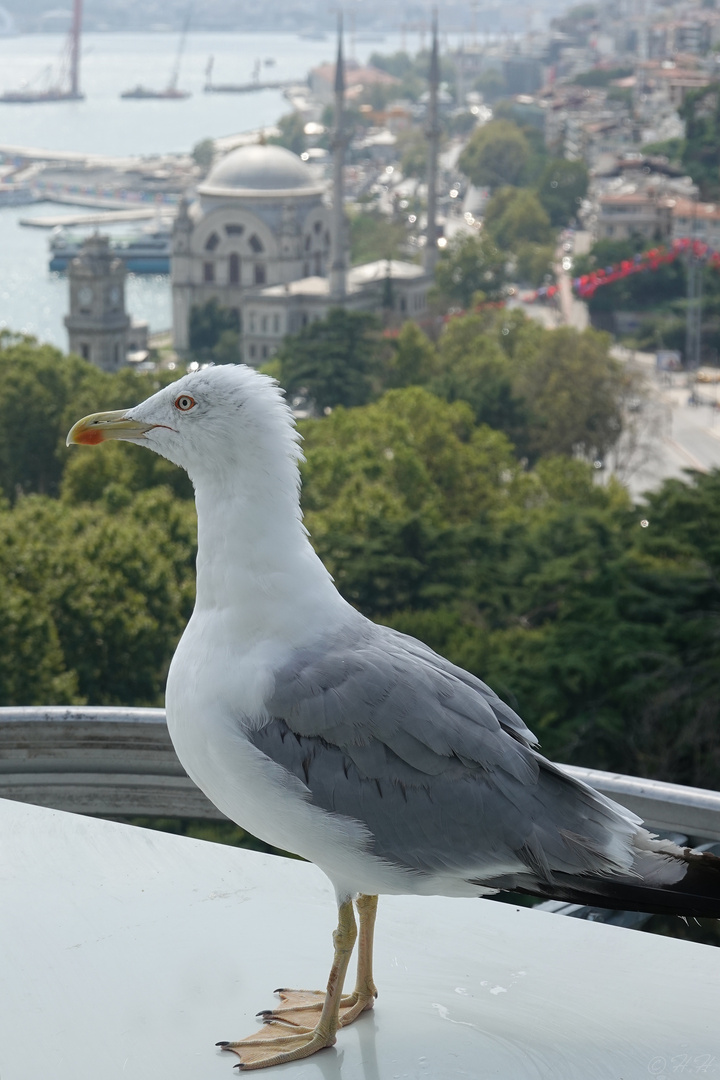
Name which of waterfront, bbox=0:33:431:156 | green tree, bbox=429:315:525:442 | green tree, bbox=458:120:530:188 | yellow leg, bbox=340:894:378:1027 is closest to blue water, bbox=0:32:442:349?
waterfront, bbox=0:33:431:156

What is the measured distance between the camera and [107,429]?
2.29 meters

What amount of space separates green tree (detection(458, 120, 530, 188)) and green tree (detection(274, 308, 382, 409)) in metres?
43.5

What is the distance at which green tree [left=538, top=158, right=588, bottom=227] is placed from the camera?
5869cm

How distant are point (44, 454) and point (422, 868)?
72.3 feet

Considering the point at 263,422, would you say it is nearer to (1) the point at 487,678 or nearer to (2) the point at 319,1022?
(2) the point at 319,1022

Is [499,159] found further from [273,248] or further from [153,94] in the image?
[153,94]

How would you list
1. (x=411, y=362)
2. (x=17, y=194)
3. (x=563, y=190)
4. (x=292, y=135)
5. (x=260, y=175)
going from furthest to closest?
(x=292, y=135) < (x=17, y=194) < (x=563, y=190) < (x=260, y=175) < (x=411, y=362)

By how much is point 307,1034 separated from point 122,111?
119 metres

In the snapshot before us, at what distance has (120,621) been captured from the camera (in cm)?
1388

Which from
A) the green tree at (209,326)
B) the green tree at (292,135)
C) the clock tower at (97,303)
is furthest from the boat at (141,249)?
the green tree at (292,135)

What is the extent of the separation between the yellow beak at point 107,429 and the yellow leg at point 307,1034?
734 millimetres

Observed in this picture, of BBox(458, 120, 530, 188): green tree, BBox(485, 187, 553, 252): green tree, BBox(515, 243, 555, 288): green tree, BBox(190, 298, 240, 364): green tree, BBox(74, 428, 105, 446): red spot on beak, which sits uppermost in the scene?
BBox(74, 428, 105, 446): red spot on beak

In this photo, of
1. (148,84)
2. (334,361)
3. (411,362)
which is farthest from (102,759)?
(148,84)

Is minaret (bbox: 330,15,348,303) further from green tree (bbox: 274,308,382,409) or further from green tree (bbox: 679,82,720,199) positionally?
green tree (bbox: 679,82,720,199)
